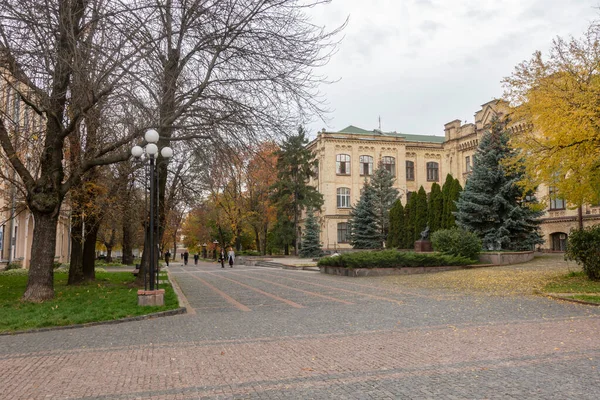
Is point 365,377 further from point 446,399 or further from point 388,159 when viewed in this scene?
point 388,159

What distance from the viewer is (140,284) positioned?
18.7 meters

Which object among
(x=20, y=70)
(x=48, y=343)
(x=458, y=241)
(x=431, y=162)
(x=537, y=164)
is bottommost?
(x=48, y=343)

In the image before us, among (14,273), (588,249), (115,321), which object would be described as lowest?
(115,321)

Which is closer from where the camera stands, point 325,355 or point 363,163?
point 325,355

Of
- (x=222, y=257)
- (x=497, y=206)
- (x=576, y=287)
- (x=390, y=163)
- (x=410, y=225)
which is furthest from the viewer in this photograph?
(x=390, y=163)

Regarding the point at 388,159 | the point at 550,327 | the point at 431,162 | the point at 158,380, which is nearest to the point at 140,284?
the point at 158,380

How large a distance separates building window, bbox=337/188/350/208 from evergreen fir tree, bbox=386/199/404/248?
10282 mm

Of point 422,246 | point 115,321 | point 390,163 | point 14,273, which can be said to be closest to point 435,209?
point 422,246

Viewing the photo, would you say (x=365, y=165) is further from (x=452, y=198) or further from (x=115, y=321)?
(x=115, y=321)

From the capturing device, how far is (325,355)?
7000 millimetres

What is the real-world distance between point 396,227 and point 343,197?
473 inches

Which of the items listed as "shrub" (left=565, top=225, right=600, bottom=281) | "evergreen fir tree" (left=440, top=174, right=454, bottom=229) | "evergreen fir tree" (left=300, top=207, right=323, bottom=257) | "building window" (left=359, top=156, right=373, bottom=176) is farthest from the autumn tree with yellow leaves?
"building window" (left=359, top=156, right=373, bottom=176)

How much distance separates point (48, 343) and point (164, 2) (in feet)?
30.7

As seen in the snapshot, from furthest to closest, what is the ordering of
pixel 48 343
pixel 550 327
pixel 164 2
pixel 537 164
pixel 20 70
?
pixel 537 164, pixel 164 2, pixel 20 70, pixel 550 327, pixel 48 343
